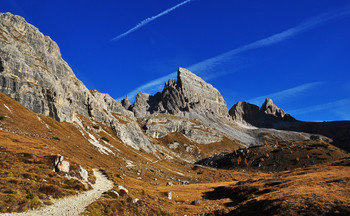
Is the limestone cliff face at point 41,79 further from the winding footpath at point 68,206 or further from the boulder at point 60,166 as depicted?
the winding footpath at point 68,206

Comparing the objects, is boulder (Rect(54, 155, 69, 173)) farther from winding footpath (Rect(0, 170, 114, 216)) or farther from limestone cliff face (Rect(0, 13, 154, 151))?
limestone cliff face (Rect(0, 13, 154, 151))

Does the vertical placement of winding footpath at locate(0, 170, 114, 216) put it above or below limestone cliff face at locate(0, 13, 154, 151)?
below

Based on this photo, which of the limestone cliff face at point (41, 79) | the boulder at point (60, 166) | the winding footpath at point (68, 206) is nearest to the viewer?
the winding footpath at point (68, 206)

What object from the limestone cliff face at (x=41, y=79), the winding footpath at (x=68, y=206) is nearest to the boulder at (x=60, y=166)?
the winding footpath at (x=68, y=206)

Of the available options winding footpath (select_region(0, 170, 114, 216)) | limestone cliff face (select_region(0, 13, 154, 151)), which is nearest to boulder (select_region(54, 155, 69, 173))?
winding footpath (select_region(0, 170, 114, 216))

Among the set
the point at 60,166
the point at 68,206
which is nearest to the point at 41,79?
the point at 60,166

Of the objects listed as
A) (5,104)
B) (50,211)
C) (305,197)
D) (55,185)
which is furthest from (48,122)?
(305,197)

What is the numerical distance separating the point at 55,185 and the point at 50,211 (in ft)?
23.2

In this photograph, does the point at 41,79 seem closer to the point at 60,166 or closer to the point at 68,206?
the point at 60,166

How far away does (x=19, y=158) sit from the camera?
1302 inches

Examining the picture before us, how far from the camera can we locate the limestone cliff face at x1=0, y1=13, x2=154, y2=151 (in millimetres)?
93625

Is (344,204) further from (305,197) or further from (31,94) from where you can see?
(31,94)

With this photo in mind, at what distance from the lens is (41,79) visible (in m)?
109

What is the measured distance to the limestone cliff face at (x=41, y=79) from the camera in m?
93.6
